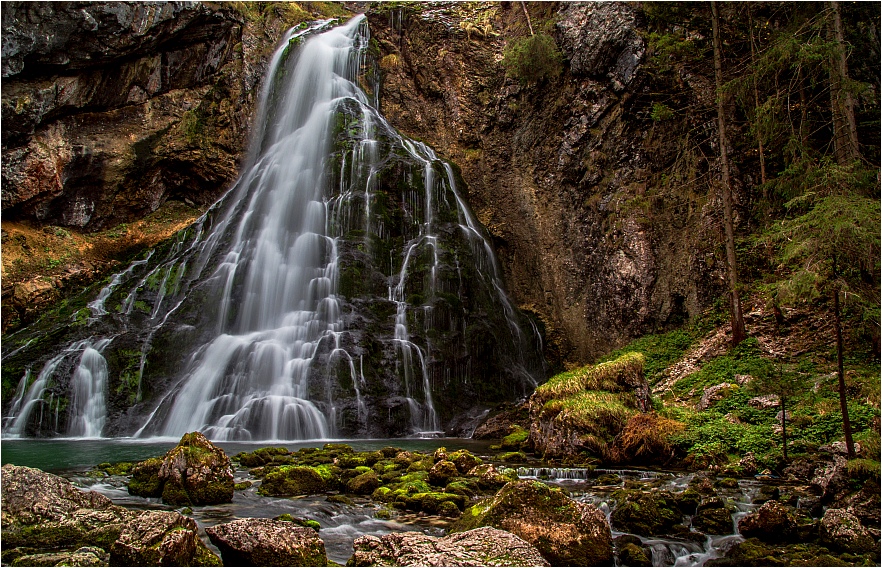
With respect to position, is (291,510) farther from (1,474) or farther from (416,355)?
(416,355)

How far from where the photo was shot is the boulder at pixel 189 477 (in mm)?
7336

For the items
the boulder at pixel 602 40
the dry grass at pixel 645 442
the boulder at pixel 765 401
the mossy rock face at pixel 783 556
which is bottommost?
the mossy rock face at pixel 783 556

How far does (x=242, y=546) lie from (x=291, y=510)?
2.38 m

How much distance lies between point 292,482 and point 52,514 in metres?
3.15

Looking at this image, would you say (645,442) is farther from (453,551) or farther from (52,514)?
(52,514)

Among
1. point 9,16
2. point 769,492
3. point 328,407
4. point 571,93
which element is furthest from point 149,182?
point 769,492

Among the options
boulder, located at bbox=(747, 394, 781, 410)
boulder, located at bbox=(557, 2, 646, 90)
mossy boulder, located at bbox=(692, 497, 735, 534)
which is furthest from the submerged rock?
boulder, located at bbox=(557, 2, 646, 90)

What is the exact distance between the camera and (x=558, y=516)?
219 inches

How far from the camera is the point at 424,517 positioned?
674cm

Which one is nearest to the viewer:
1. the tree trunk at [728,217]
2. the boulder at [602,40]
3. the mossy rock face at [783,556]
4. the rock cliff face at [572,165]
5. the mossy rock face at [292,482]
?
the mossy rock face at [783,556]

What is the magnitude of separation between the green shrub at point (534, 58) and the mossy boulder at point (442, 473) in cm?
1868

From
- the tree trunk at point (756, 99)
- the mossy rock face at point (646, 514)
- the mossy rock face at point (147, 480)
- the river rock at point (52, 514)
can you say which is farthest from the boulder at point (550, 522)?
the tree trunk at point (756, 99)

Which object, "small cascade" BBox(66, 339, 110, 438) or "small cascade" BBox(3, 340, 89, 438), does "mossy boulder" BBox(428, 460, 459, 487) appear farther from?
"small cascade" BBox(3, 340, 89, 438)

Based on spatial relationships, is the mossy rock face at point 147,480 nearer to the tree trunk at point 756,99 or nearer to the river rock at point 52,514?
the river rock at point 52,514
